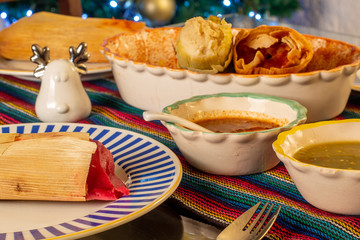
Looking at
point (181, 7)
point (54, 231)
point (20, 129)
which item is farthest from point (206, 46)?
point (181, 7)

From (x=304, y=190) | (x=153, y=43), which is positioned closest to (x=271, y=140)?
(x=304, y=190)

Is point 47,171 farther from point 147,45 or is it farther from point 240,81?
point 147,45

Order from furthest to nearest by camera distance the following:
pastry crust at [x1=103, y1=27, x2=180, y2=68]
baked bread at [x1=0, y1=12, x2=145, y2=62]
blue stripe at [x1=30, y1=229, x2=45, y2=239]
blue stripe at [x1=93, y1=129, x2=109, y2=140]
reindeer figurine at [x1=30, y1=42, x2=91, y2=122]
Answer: baked bread at [x1=0, y1=12, x2=145, y2=62], pastry crust at [x1=103, y1=27, x2=180, y2=68], reindeer figurine at [x1=30, y1=42, x2=91, y2=122], blue stripe at [x1=93, y1=129, x2=109, y2=140], blue stripe at [x1=30, y1=229, x2=45, y2=239]

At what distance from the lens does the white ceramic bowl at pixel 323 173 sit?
55cm

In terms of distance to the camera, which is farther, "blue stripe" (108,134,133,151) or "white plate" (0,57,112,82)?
"white plate" (0,57,112,82)

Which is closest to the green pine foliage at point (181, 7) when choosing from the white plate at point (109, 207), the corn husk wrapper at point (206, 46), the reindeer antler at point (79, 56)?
the reindeer antler at point (79, 56)

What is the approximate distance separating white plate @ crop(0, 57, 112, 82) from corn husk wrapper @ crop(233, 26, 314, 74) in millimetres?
384

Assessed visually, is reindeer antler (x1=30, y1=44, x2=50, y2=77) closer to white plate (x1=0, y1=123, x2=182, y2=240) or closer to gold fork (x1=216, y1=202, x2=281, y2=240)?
white plate (x1=0, y1=123, x2=182, y2=240)

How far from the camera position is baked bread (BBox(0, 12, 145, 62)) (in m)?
1.34

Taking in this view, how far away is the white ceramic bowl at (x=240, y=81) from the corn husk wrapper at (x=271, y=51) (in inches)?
1.3

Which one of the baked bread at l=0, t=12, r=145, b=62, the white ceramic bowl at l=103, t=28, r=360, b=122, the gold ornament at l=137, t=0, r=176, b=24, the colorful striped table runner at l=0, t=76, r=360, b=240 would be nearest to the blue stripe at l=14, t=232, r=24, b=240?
the colorful striped table runner at l=0, t=76, r=360, b=240

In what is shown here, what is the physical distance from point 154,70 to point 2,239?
1.49ft

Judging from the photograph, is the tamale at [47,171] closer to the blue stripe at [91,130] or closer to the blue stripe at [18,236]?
the blue stripe at [18,236]

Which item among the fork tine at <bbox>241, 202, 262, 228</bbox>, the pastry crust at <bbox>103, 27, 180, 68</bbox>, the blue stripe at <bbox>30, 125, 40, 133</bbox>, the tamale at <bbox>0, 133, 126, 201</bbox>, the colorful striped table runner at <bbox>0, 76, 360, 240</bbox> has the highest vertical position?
the pastry crust at <bbox>103, 27, 180, 68</bbox>
